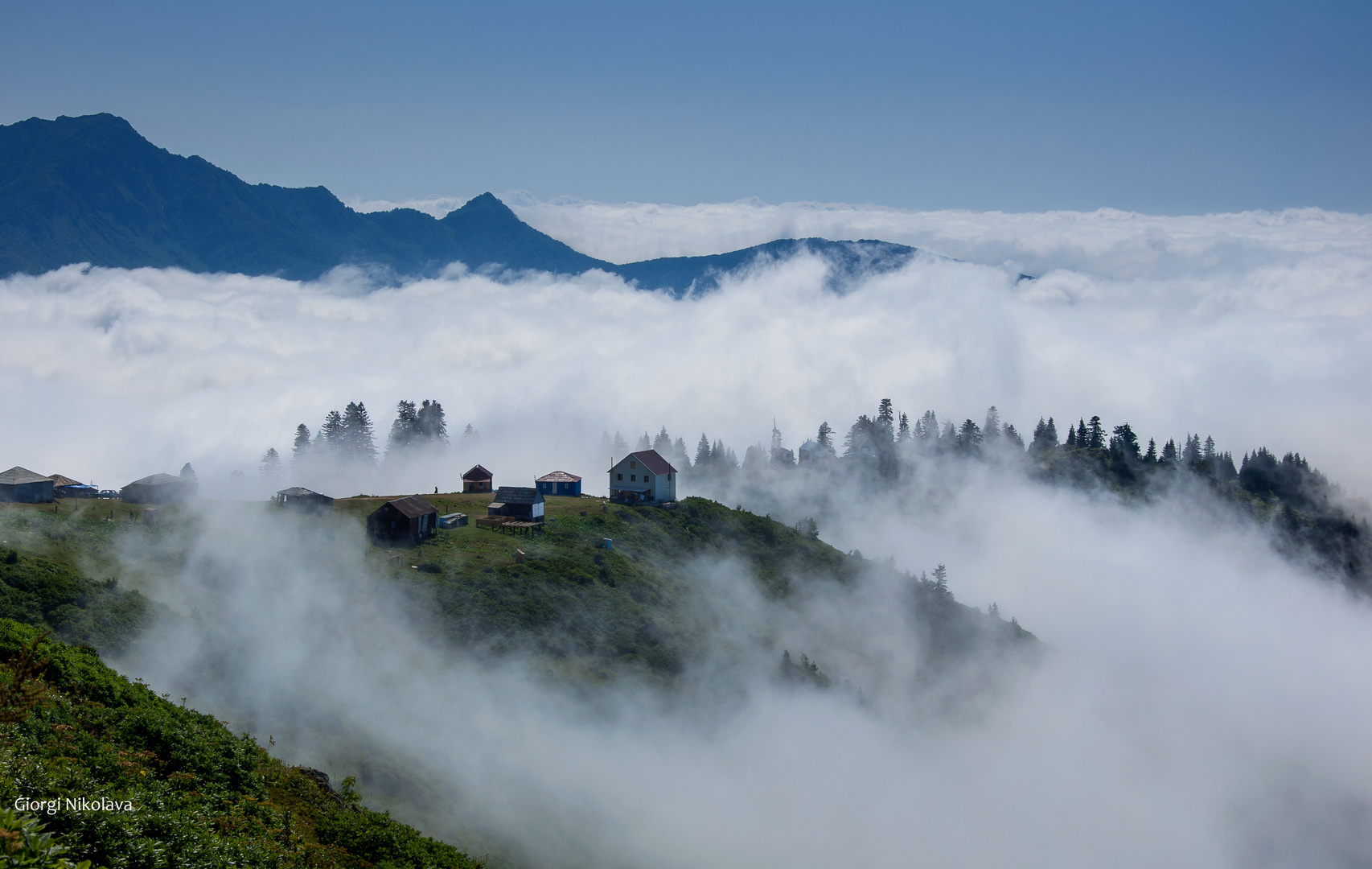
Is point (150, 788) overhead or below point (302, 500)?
overhead

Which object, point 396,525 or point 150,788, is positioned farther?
point 396,525

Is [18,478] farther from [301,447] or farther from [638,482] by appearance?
[301,447]

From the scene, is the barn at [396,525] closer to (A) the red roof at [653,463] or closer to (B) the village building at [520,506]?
(B) the village building at [520,506]

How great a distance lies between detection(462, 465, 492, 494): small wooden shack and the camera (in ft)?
350

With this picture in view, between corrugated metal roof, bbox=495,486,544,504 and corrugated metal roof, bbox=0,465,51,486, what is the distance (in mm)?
45222

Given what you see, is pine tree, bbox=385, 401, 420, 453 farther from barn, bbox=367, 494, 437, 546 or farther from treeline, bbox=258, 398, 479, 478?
barn, bbox=367, 494, 437, 546

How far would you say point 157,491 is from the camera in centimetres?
8119

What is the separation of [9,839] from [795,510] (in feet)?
607

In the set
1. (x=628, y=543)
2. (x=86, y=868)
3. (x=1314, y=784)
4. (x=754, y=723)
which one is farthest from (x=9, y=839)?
(x=1314, y=784)

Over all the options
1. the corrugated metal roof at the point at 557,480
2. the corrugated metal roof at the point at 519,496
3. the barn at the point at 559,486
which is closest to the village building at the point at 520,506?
the corrugated metal roof at the point at 519,496

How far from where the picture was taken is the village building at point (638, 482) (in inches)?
4299

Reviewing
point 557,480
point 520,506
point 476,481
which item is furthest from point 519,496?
point 557,480

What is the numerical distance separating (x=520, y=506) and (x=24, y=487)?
1925 inches

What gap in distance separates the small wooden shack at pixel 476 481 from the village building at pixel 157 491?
111 ft
